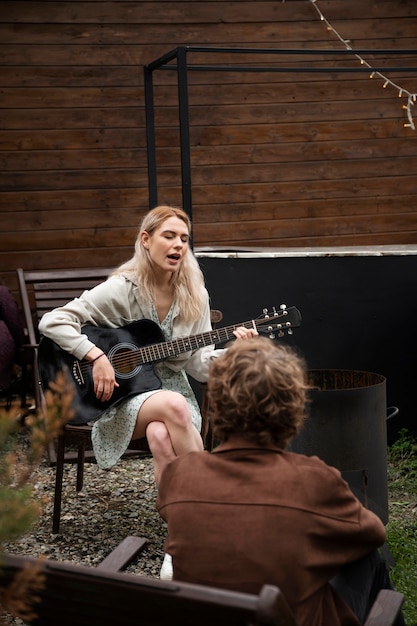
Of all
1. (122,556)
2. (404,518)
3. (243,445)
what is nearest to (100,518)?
(404,518)

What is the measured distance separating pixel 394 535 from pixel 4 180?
4.17 meters

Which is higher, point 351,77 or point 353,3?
point 353,3

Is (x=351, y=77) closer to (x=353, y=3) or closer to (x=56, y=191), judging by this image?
(x=353, y=3)

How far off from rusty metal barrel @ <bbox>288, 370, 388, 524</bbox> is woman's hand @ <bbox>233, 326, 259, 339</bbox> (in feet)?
1.41

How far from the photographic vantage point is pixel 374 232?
7.68 metres

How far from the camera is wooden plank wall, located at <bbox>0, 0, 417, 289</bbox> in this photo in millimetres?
6984

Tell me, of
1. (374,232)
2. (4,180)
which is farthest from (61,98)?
(374,232)

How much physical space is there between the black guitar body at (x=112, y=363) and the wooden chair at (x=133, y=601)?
80.1 inches

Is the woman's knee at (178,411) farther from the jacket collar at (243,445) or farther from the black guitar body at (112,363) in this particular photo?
the jacket collar at (243,445)

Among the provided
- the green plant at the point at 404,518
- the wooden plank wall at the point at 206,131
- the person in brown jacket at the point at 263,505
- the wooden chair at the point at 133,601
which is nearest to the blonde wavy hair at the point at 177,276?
the green plant at the point at 404,518

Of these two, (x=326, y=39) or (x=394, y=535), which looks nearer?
(x=394, y=535)

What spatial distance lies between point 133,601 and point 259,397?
1.92 ft

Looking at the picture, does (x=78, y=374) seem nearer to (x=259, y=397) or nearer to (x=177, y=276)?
(x=177, y=276)

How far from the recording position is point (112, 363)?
4.05 m
